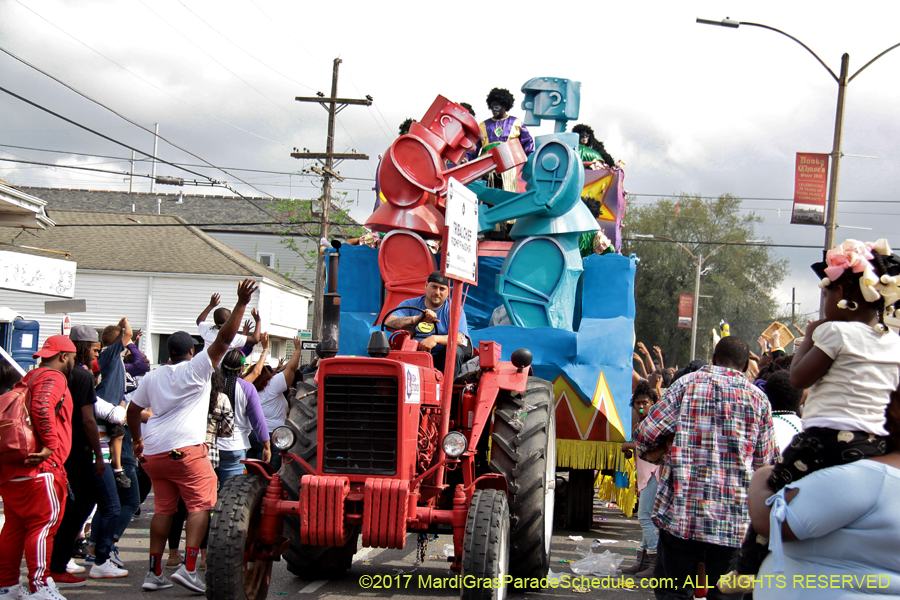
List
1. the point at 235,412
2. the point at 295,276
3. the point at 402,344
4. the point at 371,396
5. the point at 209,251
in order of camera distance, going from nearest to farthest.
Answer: the point at 371,396 < the point at 402,344 < the point at 235,412 < the point at 209,251 < the point at 295,276

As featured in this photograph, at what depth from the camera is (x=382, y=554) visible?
23.5 feet

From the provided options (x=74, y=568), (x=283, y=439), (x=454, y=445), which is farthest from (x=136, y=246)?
(x=454, y=445)

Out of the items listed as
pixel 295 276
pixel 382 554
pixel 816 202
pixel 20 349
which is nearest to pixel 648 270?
pixel 295 276

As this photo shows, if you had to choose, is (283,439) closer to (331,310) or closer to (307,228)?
(331,310)

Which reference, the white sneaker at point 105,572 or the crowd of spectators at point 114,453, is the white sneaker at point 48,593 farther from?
the white sneaker at point 105,572

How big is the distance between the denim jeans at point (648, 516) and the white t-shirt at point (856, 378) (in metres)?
4.30

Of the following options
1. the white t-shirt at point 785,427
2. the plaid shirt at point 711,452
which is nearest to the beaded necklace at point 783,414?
the white t-shirt at point 785,427

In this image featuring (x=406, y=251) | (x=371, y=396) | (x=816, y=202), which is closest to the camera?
(x=371, y=396)

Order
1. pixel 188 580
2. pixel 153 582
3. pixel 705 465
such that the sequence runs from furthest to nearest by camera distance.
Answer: pixel 153 582
pixel 188 580
pixel 705 465

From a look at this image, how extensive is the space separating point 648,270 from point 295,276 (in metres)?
20.2

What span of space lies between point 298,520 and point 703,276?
1801 inches

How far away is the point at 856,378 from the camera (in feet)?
8.28

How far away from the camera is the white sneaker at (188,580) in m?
5.51

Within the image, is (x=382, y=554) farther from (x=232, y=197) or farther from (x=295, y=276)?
(x=232, y=197)
